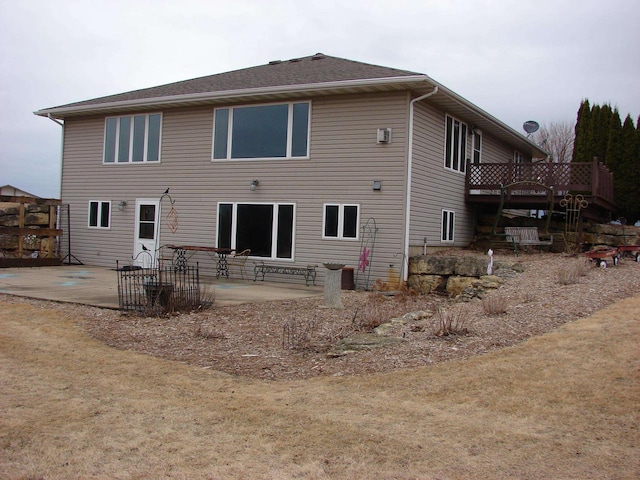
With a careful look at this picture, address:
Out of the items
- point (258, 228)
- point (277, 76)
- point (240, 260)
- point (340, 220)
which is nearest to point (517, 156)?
point (277, 76)

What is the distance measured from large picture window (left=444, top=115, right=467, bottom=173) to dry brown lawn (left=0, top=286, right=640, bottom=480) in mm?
9734

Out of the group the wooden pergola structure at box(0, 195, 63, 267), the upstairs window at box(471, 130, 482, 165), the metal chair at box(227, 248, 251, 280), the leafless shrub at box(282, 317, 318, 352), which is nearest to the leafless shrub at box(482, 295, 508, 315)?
the leafless shrub at box(282, 317, 318, 352)

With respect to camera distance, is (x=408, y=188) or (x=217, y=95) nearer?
(x=408, y=188)

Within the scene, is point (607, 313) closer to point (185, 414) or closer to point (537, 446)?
point (537, 446)

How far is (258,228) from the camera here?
15242mm

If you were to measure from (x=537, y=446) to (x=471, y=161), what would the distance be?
14.0 m

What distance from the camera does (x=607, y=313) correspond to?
7.57m

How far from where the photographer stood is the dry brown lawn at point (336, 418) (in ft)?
12.5

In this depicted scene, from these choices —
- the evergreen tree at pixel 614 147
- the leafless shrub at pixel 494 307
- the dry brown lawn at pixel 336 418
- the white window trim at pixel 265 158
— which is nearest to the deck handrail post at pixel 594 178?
the white window trim at pixel 265 158

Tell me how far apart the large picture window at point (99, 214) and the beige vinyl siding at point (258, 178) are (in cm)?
20

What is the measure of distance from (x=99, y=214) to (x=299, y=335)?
1232cm

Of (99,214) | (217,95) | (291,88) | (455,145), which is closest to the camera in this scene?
(291,88)

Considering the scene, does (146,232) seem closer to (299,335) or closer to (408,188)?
(408,188)

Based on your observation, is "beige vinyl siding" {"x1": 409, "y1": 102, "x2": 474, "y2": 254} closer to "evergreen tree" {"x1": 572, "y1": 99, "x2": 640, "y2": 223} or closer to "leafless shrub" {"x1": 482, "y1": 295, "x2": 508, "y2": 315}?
"leafless shrub" {"x1": 482, "y1": 295, "x2": 508, "y2": 315}
